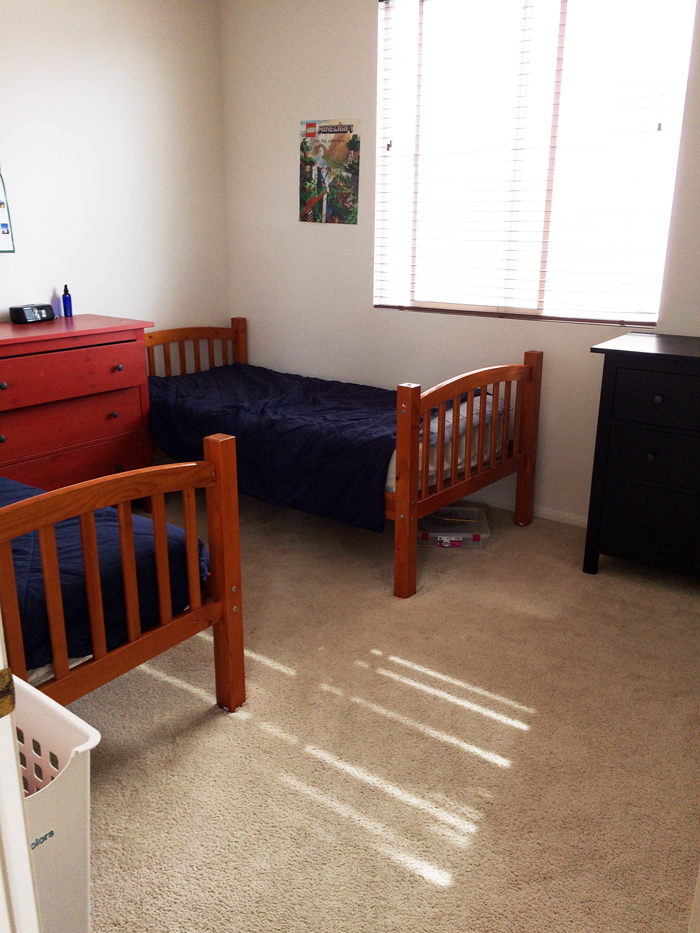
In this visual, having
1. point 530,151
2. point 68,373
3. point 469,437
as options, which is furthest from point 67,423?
point 530,151

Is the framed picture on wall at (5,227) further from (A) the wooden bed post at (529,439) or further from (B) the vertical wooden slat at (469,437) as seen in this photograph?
(A) the wooden bed post at (529,439)

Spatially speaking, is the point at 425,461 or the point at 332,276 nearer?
the point at 425,461

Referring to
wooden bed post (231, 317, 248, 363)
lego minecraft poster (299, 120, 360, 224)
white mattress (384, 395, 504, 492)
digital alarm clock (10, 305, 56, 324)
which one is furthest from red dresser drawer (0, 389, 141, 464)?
lego minecraft poster (299, 120, 360, 224)

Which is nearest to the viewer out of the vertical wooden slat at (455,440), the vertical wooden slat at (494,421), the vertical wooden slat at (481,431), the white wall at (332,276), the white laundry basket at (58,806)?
the white laundry basket at (58,806)

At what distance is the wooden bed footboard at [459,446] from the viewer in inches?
103

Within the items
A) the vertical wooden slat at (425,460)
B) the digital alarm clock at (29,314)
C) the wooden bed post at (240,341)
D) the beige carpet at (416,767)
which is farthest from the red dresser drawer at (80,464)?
the vertical wooden slat at (425,460)

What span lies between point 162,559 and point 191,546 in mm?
98

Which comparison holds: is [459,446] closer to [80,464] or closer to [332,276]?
[332,276]

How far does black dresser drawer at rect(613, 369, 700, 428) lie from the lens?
99.4 inches

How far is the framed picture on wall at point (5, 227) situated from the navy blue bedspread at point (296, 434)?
34.0 inches

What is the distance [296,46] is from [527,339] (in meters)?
1.92

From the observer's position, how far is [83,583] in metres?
1.70

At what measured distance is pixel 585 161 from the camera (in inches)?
120

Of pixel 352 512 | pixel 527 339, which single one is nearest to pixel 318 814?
pixel 352 512
